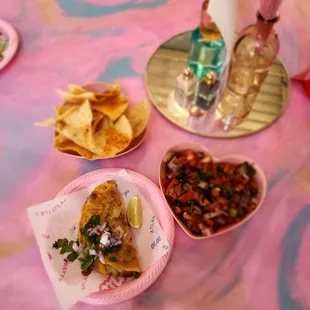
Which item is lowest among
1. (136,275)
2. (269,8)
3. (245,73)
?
(136,275)

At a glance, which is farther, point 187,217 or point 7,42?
point 7,42

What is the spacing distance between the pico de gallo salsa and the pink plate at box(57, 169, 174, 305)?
0.10 feet

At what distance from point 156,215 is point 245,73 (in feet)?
1.58

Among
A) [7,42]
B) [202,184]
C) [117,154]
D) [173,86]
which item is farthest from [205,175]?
[7,42]

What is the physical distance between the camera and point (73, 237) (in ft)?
2.89

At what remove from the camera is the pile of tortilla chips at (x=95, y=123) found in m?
0.98

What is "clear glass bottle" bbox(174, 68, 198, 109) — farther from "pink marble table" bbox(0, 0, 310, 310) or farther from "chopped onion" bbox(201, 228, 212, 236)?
"chopped onion" bbox(201, 228, 212, 236)

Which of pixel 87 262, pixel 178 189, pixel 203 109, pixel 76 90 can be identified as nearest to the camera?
pixel 87 262

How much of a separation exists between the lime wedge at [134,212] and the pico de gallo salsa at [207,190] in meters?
0.07

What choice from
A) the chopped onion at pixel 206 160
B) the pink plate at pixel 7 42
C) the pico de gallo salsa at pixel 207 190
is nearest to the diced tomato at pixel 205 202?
the pico de gallo salsa at pixel 207 190

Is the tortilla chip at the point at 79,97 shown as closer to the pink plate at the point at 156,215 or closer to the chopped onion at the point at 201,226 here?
the pink plate at the point at 156,215

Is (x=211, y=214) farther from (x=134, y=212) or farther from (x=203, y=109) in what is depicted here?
(x=203, y=109)

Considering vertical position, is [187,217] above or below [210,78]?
below

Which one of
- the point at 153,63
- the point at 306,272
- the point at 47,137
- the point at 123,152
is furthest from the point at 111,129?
the point at 306,272
